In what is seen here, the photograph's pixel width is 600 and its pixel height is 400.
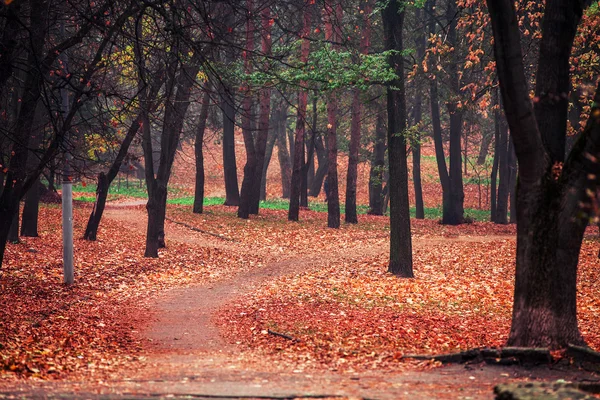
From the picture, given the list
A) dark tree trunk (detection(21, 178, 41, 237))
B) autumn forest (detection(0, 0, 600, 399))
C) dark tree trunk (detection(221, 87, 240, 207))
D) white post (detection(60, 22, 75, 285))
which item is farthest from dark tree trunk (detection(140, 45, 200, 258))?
dark tree trunk (detection(221, 87, 240, 207))

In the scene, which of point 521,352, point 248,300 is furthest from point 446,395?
point 248,300

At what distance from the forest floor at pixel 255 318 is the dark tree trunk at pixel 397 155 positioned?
69cm

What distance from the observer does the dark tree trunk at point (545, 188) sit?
848 cm

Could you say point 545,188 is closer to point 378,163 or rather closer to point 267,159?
point 378,163

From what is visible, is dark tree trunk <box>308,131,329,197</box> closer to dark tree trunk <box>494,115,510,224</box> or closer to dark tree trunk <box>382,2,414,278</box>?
dark tree trunk <box>494,115,510,224</box>

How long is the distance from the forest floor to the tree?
0.80m

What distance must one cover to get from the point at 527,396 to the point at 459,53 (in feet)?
83.5

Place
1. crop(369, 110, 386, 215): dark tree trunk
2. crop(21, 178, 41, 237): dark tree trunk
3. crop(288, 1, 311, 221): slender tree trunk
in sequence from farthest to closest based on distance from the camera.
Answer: crop(369, 110, 386, 215): dark tree trunk
crop(288, 1, 311, 221): slender tree trunk
crop(21, 178, 41, 237): dark tree trunk

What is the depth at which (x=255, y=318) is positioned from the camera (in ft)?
40.8

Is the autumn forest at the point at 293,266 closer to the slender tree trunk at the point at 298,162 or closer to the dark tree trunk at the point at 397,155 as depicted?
the dark tree trunk at the point at 397,155

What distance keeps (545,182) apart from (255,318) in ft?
18.7

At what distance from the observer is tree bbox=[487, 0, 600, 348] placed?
8477mm

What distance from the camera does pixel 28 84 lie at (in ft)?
40.6

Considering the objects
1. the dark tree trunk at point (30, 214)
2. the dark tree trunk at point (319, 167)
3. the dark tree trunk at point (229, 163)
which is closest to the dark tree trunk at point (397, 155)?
the dark tree trunk at point (30, 214)
